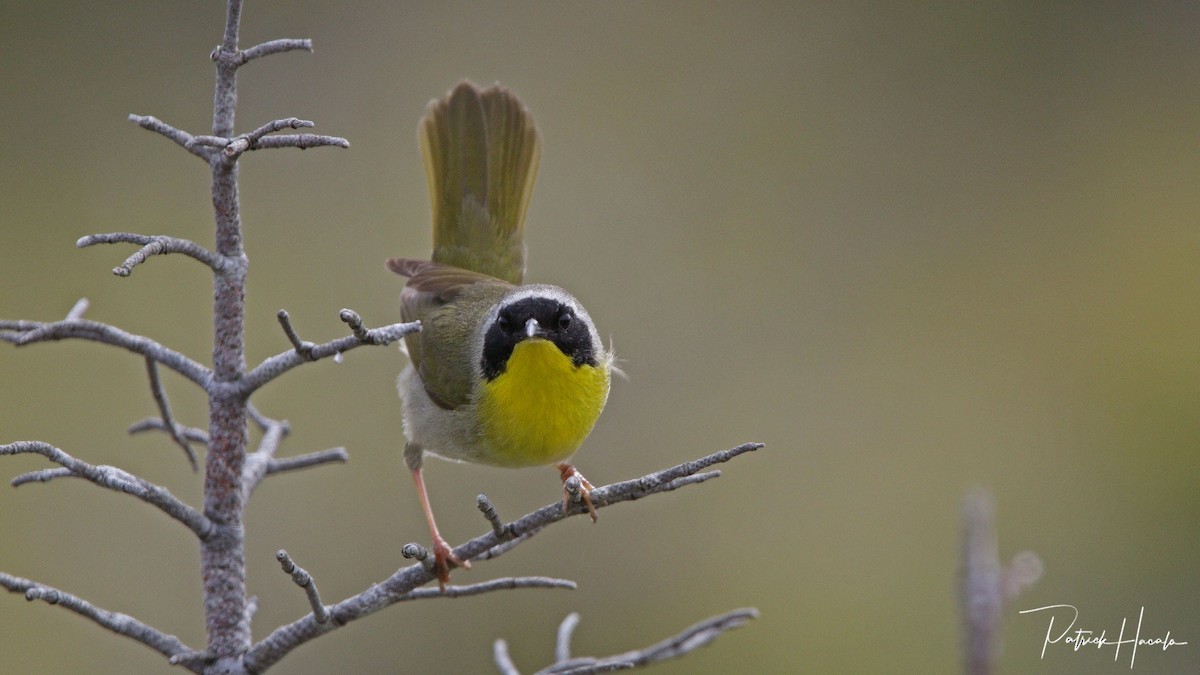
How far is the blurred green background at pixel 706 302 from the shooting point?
20.2 ft

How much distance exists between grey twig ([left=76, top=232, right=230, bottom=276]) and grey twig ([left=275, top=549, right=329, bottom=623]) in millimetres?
485

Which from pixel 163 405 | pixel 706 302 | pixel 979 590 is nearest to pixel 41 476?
pixel 163 405

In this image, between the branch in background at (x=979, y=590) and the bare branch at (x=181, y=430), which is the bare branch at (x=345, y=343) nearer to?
the bare branch at (x=181, y=430)

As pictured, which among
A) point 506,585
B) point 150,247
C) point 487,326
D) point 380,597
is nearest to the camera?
point 150,247

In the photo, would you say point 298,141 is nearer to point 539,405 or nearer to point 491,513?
point 491,513

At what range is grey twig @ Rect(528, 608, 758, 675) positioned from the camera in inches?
75.9

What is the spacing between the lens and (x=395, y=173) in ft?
25.2

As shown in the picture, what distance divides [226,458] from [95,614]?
Result: 372 mm

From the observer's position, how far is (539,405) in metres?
3.38

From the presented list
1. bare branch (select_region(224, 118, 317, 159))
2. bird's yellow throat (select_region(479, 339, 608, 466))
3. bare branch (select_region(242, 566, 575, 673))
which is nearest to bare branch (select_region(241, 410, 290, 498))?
bare branch (select_region(242, 566, 575, 673))

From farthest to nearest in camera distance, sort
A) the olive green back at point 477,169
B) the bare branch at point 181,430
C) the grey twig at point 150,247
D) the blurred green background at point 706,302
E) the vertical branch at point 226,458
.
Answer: the blurred green background at point 706,302 < the olive green back at point 477,169 < the bare branch at point 181,430 < the vertical branch at point 226,458 < the grey twig at point 150,247

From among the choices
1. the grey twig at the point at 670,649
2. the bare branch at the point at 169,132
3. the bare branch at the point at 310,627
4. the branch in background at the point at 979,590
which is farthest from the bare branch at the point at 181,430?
the branch in background at the point at 979,590

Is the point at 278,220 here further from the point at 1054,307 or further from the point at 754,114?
the point at 1054,307

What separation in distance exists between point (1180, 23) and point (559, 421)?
25.1 ft
